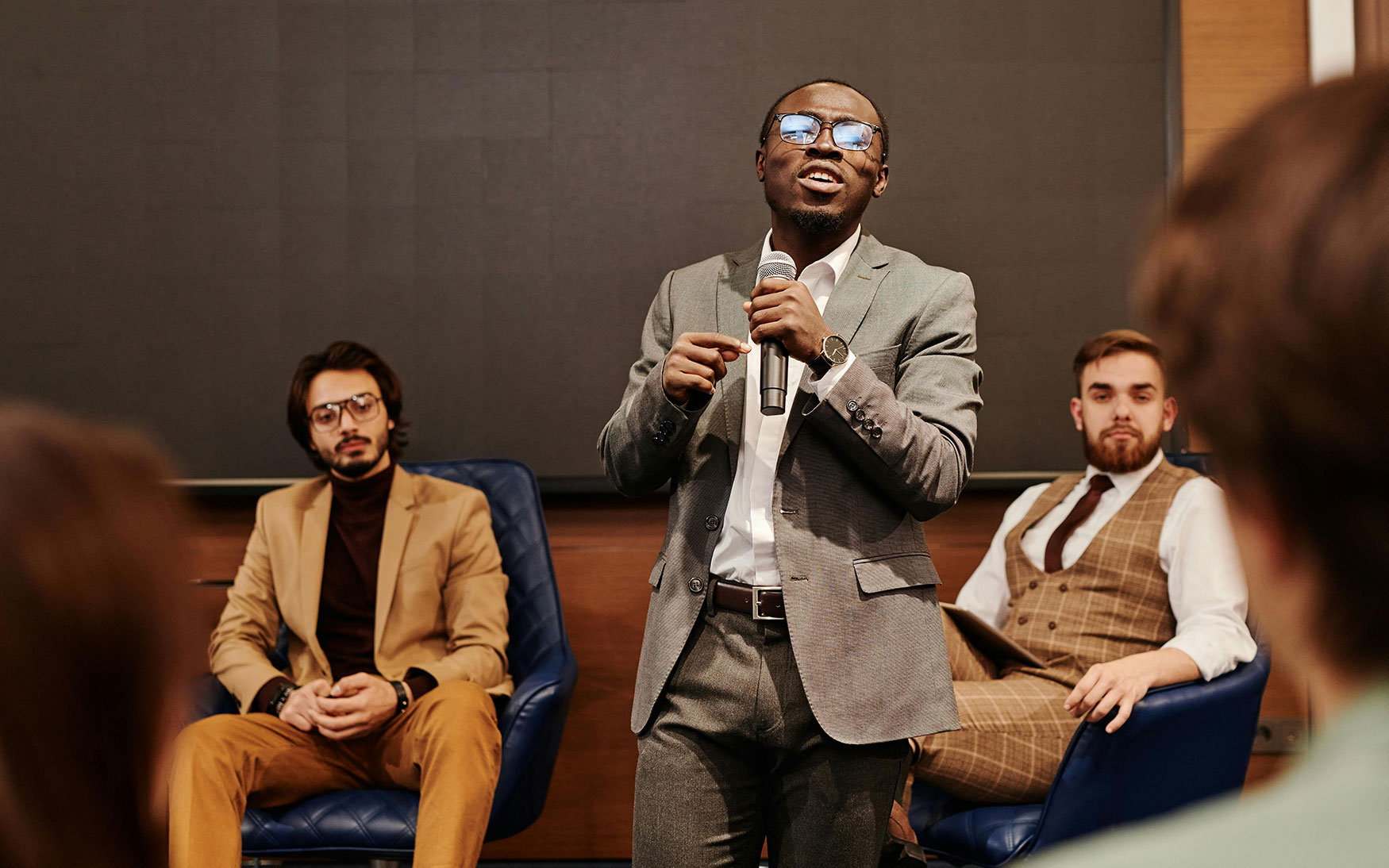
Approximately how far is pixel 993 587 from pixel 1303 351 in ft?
7.85

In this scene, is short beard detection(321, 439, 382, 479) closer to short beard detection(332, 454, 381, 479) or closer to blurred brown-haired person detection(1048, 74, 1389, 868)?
short beard detection(332, 454, 381, 479)

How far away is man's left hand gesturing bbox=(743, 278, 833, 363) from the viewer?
1494 millimetres

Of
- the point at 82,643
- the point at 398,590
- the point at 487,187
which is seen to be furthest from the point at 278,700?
the point at 82,643

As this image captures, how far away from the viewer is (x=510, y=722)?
2.42 m

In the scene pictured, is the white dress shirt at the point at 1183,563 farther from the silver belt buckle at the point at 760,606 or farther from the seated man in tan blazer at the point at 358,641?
the seated man in tan blazer at the point at 358,641

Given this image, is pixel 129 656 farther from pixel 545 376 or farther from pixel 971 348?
pixel 545 376

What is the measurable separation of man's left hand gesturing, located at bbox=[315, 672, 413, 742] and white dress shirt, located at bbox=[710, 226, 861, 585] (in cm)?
108

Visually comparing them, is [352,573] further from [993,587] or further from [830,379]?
[830,379]

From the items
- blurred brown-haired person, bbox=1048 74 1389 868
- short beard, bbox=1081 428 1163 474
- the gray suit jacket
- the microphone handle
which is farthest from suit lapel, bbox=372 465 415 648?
blurred brown-haired person, bbox=1048 74 1389 868

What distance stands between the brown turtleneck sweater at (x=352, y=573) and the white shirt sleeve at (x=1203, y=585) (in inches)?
69.3

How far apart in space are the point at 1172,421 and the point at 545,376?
160cm

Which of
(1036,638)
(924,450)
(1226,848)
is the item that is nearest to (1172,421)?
(1036,638)

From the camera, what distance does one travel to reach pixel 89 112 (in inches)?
122

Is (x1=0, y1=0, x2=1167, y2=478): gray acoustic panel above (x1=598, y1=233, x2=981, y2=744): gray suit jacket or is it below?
above
